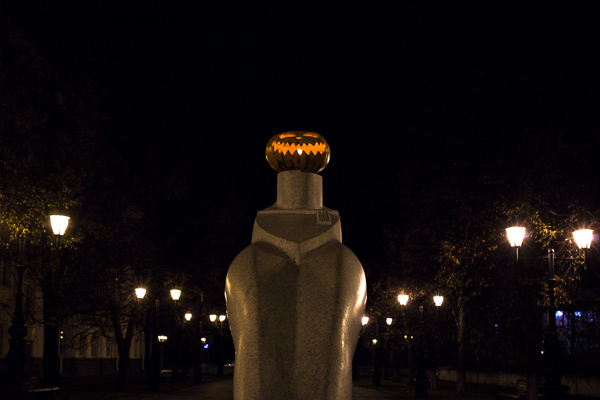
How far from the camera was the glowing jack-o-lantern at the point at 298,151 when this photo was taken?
8023 millimetres

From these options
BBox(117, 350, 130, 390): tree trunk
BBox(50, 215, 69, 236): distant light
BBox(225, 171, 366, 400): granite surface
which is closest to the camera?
BBox(225, 171, 366, 400): granite surface

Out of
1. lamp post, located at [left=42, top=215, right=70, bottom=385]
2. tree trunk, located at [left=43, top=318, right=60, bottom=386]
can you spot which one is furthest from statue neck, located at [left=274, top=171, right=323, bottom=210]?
tree trunk, located at [left=43, top=318, right=60, bottom=386]

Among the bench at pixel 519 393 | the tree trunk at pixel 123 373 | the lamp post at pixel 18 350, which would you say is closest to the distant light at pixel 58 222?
the lamp post at pixel 18 350

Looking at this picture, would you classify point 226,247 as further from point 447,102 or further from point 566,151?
point 566,151

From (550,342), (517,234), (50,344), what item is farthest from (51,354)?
(550,342)

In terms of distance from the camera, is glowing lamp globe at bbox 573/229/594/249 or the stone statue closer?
the stone statue

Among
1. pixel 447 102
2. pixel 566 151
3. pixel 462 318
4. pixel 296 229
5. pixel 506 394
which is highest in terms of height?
pixel 447 102

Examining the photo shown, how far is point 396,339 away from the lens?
38.6m

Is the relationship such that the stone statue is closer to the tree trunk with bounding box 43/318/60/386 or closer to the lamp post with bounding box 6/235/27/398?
the lamp post with bounding box 6/235/27/398

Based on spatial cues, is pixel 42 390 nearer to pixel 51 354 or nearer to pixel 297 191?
pixel 51 354

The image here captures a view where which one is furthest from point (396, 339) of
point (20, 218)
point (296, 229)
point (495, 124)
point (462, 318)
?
point (296, 229)

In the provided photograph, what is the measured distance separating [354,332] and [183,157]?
23.1m

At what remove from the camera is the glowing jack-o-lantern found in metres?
8.02

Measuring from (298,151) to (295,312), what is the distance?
213 centimetres
